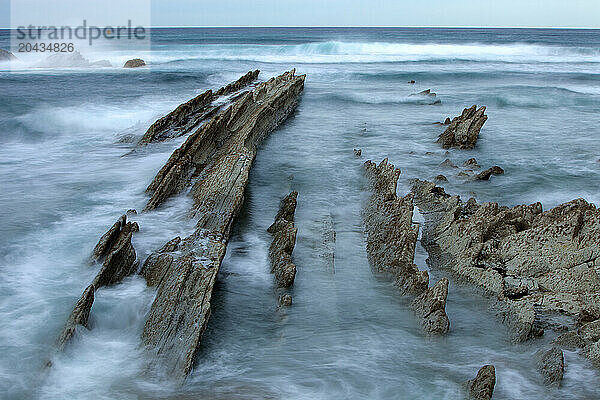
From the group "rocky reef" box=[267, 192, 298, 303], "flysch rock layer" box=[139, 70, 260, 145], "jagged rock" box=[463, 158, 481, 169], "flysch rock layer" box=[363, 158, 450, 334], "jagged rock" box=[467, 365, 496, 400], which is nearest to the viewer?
"jagged rock" box=[467, 365, 496, 400]

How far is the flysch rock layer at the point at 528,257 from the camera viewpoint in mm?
5566

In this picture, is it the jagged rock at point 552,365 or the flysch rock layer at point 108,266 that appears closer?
the jagged rock at point 552,365

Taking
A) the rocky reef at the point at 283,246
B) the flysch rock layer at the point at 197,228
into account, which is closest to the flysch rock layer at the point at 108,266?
the flysch rock layer at the point at 197,228

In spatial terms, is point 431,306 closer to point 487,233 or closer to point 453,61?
point 487,233

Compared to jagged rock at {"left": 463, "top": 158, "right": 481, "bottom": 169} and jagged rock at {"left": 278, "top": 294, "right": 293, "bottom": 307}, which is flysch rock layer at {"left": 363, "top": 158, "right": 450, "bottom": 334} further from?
jagged rock at {"left": 463, "top": 158, "right": 481, "bottom": 169}

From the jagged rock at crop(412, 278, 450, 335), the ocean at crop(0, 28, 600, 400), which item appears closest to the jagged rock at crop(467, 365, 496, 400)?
the ocean at crop(0, 28, 600, 400)

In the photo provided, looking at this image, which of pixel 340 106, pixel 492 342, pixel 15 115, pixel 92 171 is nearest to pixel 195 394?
pixel 492 342

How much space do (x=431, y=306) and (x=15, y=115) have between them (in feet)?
50.6

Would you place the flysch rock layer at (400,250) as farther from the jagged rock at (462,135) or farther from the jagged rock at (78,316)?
the jagged rock at (462,135)

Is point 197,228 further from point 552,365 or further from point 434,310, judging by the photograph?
point 552,365

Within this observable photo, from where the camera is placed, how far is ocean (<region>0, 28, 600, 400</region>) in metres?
4.73

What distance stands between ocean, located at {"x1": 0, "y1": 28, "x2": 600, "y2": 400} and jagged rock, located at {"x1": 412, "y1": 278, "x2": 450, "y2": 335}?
4.6 inches

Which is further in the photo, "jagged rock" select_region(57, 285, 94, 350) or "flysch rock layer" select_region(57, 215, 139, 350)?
"flysch rock layer" select_region(57, 215, 139, 350)

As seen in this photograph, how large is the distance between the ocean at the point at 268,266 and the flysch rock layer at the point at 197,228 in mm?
206
